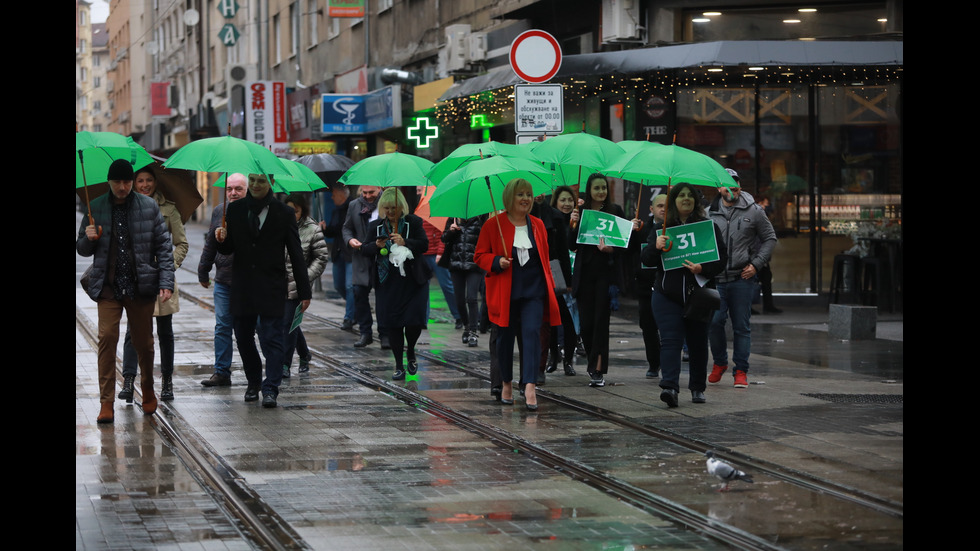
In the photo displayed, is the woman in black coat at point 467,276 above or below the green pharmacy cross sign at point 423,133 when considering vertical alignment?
below

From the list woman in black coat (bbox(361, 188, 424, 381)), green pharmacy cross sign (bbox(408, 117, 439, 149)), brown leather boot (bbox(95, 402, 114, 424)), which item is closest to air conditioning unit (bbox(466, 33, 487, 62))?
green pharmacy cross sign (bbox(408, 117, 439, 149))

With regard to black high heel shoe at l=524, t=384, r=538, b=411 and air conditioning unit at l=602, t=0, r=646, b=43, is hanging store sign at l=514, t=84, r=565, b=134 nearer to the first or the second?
air conditioning unit at l=602, t=0, r=646, b=43

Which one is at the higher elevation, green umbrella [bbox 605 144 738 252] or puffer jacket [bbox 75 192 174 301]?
green umbrella [bbox 605 144 738 252]

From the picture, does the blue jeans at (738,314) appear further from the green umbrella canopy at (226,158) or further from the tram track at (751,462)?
the green umbrella canopy at (226,158)

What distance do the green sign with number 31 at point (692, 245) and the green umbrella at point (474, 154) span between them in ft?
7.43

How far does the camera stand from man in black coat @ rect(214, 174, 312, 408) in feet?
34.4

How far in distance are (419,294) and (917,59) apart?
6083 mm

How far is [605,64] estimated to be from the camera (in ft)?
64.2

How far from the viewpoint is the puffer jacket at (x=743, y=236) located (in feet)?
39.1

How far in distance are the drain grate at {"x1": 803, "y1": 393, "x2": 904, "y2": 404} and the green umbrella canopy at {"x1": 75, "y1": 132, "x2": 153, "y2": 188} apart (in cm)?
565

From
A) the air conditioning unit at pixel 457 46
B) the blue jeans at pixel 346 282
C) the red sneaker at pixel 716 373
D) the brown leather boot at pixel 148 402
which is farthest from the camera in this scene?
the air conditioning unit at pixel 457 46

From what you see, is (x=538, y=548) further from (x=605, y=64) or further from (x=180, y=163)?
(x=605, y=64)

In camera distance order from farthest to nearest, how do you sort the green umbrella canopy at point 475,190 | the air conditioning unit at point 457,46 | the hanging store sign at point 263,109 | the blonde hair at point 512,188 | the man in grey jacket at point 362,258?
the hanging store sign at point 263,109, the air conditioning unit at point 457,46, the man in grey jacket at point 362,258, the green umbrella canopy at point 475,190, the blonde hair at point 512,188

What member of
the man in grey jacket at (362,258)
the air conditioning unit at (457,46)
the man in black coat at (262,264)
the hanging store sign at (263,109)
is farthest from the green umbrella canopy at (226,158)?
the hanging store sign at (263,109)
